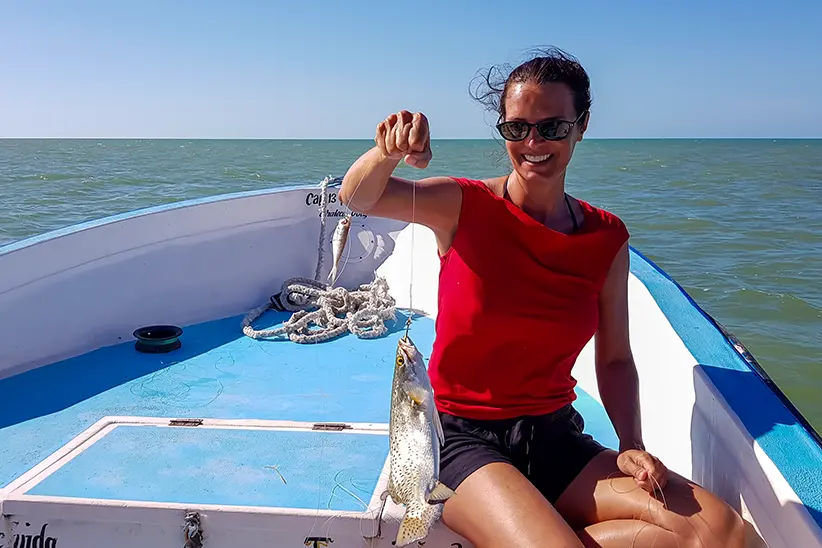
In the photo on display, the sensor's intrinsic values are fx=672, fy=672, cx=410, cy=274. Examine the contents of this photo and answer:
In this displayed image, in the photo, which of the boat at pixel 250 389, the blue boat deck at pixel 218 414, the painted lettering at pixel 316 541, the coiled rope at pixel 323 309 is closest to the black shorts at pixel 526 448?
the boat at pixel 250 389

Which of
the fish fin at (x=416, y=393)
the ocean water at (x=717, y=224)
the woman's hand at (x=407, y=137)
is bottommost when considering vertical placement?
the ocean water at (x=717, y=224)

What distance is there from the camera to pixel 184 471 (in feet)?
A: 9.00

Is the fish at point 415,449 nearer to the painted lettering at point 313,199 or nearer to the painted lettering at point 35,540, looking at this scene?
the painted lettering at point 35,540

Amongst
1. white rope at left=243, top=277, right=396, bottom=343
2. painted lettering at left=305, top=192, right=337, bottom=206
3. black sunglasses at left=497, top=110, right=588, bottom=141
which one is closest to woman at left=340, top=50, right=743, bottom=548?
black sunglasses at left=497, top=110, right=588, bottom=141

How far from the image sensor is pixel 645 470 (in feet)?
6.63

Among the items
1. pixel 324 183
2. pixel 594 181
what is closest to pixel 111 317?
pixel 324 183

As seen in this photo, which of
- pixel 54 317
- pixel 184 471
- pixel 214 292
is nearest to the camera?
pixel 184 471

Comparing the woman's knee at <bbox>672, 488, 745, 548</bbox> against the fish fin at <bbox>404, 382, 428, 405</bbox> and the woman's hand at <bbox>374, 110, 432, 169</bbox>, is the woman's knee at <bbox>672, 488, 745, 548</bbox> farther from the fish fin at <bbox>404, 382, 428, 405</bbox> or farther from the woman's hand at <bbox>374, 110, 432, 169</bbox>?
the woman's hand at <bbox>374, 110, 432, 169</bbox>

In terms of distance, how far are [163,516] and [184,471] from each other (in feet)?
1.71

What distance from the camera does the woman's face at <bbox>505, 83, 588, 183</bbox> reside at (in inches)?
89.4

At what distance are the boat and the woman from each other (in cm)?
33

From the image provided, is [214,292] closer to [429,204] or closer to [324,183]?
[324,183]

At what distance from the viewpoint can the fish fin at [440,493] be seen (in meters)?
1.95

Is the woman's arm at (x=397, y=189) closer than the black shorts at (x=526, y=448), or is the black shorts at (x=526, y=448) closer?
the woman's arm at (x=397, y=189)
